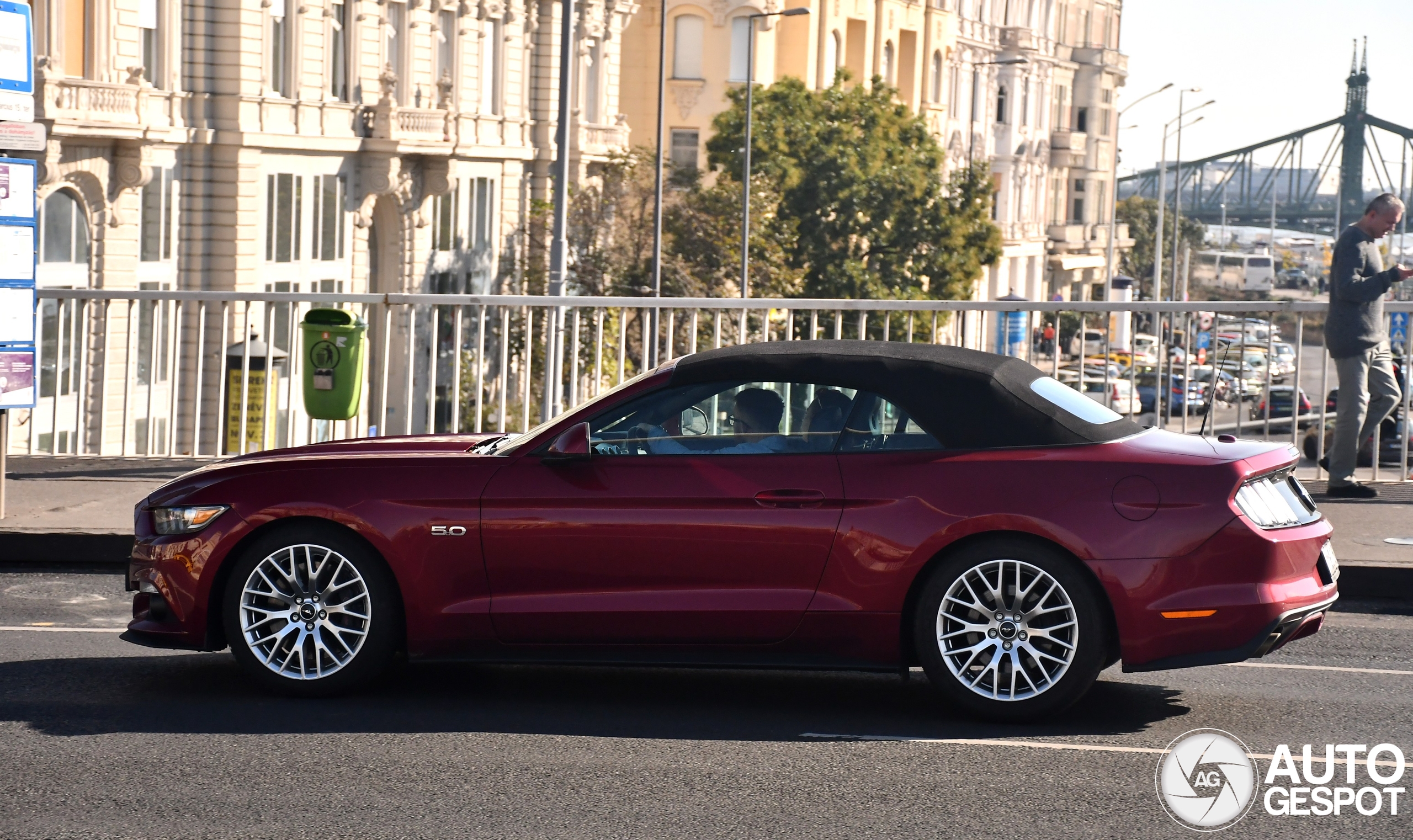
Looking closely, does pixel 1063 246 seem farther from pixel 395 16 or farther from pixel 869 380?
pixel 869 380

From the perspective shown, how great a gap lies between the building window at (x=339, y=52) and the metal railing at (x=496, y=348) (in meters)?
26.5

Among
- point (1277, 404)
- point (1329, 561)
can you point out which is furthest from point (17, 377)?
point (1277, 404)

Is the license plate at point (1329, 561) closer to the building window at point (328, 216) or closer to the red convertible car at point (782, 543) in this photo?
the red convertible car at point (782, 543)

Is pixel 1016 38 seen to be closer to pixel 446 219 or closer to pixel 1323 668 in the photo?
pixel 446 219

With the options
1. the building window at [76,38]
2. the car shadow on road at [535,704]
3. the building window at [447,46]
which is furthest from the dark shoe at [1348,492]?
the building window at [447,46]

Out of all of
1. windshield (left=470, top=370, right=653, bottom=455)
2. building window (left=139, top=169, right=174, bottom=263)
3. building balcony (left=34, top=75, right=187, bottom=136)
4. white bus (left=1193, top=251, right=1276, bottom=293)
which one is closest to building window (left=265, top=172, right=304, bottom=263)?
building window (left=139, top=169, right=174, bottom=263)

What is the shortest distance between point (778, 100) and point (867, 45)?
58.7 ft

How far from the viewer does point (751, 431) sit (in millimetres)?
7266

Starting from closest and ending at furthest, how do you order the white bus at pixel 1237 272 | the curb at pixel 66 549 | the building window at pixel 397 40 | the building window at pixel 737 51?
the curb at pixel 66 549 < the building window at pixel 397 40 < the building window at pixel 737 51 < the white bus at pixel 1237 272

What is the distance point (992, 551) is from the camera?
22.8 feet

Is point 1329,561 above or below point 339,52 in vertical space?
below

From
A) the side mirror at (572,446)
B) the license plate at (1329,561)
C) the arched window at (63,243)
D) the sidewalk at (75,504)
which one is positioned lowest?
the sidewalk at (75,504)

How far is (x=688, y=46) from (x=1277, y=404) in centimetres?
5491

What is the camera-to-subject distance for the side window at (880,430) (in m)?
7.21
